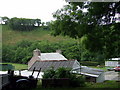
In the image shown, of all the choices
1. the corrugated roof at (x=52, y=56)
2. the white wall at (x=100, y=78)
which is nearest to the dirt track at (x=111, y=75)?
the white wall at (x=100, y=78)

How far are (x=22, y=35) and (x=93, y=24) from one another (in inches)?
108

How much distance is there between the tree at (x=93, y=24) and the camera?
2.92 m

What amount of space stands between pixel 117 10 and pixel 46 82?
2152mm

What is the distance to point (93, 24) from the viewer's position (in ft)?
10.2

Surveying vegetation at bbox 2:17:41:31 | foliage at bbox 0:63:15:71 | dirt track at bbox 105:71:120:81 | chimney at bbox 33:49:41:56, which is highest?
vegetation at bbox 2:17:41:31

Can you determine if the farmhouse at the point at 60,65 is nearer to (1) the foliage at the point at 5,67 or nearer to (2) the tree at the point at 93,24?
(1) the foliage at the point at 5,67

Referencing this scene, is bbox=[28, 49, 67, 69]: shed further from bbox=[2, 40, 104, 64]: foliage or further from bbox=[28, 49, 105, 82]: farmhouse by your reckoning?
bbox=[2, 40, 104, 64]: foliage

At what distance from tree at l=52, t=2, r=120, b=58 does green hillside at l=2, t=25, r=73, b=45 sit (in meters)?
1.51

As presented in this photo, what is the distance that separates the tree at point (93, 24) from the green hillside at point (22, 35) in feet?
4.96

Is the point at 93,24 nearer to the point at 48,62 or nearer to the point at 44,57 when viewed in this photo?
the point at 48,62

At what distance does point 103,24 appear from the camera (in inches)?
129

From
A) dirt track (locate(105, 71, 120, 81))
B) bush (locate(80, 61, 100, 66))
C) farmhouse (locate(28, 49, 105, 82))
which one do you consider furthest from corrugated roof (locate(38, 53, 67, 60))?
dirt track (locate(105, 71, 120, 81))

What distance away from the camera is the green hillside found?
4730 mm

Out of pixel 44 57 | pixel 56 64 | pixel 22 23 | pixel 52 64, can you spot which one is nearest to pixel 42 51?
pixel 44 57
